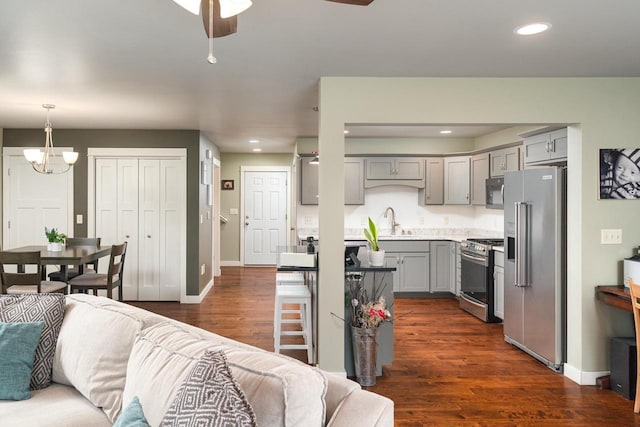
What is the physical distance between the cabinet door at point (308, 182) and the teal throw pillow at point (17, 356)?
5.15 metres

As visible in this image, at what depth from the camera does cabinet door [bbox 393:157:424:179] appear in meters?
7.01

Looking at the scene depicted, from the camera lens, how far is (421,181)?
23.2ft

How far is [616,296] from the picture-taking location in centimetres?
346

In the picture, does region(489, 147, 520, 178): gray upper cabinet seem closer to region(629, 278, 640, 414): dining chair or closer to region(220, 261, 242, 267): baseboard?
region(629, 278, 640, 414): dining chair

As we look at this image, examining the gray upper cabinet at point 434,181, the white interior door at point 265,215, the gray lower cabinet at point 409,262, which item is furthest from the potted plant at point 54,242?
the white interior door at point 265,215

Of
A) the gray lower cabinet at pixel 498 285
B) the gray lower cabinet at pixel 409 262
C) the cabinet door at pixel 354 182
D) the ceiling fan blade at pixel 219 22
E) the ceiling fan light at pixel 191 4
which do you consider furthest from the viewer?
the cabinet door at pixel 354 182

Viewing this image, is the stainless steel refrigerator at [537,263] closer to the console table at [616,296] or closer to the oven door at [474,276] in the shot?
the console table at [616,296]

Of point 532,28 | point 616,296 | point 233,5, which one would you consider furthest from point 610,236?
point 233,5

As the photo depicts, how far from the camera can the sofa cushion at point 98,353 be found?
195 centimetres

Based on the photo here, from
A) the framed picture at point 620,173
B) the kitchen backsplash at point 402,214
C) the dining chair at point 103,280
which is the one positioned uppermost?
the framed picture at point 620,173

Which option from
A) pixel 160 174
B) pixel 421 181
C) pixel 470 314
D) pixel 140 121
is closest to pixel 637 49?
pixel 470 314

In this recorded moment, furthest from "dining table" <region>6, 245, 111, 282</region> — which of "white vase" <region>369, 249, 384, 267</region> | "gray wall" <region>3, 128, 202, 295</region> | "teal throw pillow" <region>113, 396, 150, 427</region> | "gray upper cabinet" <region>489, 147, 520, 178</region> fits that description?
"gray upper cabinet" <region>489, 147, 520, 178</region>

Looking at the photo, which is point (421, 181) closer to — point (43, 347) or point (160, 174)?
point (160, 174)

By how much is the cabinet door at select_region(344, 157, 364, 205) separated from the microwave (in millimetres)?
1779
